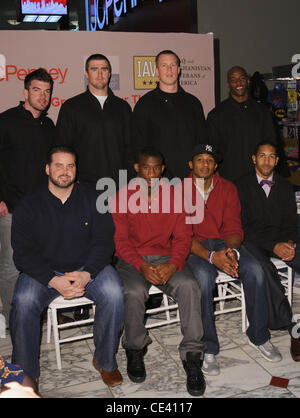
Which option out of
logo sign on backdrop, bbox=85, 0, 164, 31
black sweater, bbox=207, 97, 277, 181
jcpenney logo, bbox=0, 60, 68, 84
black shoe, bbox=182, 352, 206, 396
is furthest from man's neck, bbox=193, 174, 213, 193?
logo sign on backdrop, bbox=85, 0, 164, 31

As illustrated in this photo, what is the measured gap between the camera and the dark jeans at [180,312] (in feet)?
9.14

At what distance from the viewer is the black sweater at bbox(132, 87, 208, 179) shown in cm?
350

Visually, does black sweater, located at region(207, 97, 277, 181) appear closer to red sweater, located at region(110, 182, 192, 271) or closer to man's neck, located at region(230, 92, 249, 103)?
man's neck, located at region(230, 92, 249, 103)

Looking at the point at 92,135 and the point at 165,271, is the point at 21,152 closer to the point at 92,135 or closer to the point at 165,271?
the point at 92,135

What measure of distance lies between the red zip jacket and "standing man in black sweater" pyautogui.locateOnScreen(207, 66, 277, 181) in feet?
1.54

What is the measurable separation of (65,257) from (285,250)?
1597 mm

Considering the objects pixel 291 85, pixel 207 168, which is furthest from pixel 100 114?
pixel 291 85

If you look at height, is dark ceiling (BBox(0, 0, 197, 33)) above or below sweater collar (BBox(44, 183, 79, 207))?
above

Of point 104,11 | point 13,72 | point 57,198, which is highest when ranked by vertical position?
point 104,11

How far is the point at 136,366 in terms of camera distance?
282 centimetres

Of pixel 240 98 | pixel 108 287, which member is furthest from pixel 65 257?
pixel 240 98

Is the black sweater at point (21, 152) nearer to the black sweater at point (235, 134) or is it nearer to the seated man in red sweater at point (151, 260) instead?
the seated man in red sweater at point (151, 260)

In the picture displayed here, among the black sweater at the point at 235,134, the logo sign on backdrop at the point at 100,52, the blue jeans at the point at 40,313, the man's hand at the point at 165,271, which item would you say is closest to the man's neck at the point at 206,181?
the black sweater at the point at 235,134

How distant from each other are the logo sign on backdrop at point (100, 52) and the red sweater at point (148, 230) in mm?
1499
